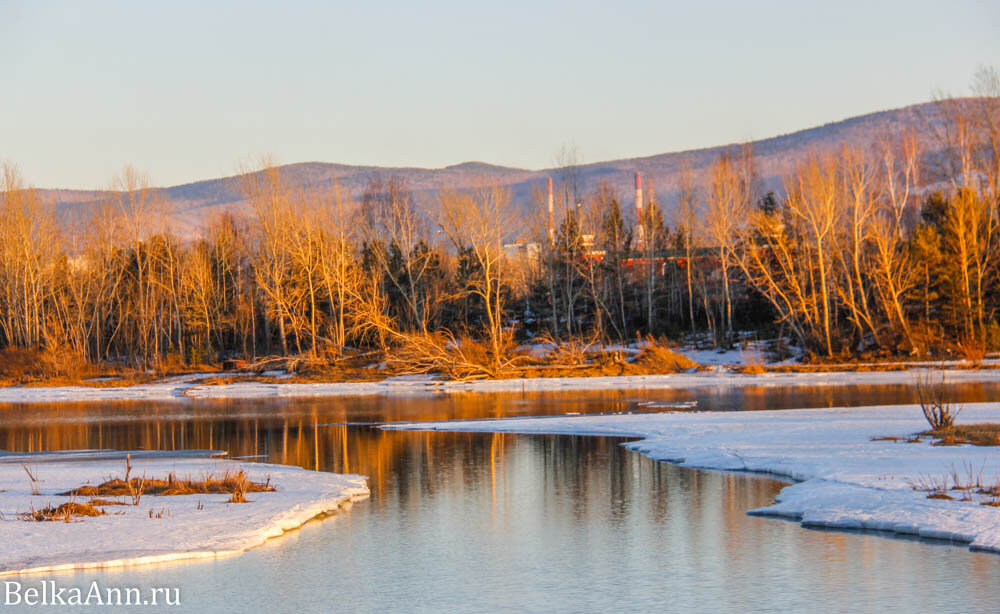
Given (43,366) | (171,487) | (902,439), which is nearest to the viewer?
(171,487)

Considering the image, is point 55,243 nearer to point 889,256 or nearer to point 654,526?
point 889,256

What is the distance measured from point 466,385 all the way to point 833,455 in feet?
86.9

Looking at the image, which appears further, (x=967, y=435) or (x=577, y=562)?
(x=967, y=435)

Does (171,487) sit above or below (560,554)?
above

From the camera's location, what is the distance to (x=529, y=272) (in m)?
79.4

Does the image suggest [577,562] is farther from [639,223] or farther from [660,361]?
[639,223]

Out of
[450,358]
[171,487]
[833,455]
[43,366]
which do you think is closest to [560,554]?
[171,487]

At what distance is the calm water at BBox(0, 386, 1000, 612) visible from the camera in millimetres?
10273

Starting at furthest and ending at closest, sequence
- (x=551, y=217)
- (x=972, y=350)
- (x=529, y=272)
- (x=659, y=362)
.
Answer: (x=529, y=272)
(x=551, y=217)
(x=659, y=362)
(x=972, y=350)

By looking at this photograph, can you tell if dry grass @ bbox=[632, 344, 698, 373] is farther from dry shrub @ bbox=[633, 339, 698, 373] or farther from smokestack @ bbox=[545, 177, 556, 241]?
smokestack @ bbox=[545, 177, 556, 241]

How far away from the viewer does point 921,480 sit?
51.1 ft

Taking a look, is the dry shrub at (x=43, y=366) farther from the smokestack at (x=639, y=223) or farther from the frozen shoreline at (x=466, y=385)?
the smokestack at (x=639, y=223)

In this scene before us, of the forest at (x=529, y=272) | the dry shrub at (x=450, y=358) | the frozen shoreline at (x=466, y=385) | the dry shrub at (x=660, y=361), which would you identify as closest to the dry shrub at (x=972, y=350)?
the forest at (x=529, y=272)

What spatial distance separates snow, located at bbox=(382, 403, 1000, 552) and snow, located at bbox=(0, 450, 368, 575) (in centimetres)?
705
